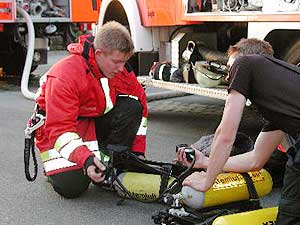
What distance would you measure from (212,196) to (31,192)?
53.5 inches

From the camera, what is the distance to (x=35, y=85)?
30.0 feet

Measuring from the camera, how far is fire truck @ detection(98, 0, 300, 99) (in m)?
4.28

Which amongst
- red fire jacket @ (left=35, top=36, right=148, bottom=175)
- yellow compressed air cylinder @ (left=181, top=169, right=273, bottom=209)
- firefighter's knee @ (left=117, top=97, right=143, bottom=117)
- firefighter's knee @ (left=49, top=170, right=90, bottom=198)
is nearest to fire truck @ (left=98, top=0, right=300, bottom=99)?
firefighter's knee @ (left=117, top=97, right=143, bottom=117)

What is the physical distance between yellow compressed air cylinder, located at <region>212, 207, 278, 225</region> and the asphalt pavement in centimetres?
83

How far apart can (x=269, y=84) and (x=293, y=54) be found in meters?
2.14

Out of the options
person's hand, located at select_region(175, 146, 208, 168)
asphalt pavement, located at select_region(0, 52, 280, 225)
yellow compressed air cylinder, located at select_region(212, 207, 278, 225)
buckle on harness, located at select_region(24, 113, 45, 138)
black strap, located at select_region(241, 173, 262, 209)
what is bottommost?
asphalt pavement, located at select_region(0, 52, 280, 225)

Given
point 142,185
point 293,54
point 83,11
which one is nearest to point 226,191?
point 142,185

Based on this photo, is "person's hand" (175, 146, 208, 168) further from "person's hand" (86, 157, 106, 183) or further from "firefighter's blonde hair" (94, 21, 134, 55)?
"firefighter's blonde hair" (94, 21, 134, 55)

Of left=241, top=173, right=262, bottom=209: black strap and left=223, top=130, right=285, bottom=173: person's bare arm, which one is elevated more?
left=223, top=130, right=285, bottom=173: person's bare arm

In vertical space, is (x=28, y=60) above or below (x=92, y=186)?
above

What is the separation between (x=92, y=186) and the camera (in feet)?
12.9

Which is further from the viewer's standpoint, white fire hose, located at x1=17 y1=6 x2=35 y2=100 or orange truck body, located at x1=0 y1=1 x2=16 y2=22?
orange truck body, located at x1=0 y1=1 x2=16 y2=22

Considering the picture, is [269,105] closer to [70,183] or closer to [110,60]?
[110,60]

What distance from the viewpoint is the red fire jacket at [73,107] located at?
130 inches
